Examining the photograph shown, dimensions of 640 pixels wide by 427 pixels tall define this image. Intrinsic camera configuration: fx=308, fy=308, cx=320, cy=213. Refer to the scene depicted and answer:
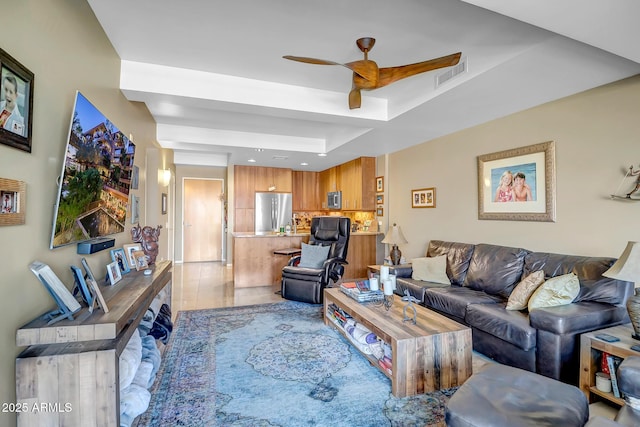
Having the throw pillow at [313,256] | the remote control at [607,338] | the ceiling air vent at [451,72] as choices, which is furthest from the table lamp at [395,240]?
the remote control at [607,338]

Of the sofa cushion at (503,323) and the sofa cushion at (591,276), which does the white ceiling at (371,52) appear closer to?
the sofa cushion at (591,276)

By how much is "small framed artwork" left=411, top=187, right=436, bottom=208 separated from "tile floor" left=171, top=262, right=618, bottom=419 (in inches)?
89.4

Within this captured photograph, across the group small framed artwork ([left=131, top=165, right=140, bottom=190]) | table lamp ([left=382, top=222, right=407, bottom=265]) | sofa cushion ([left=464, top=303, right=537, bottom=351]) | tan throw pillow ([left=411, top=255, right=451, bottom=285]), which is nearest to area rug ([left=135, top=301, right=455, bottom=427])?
sofa cushion ([left=464, top=303, right=537, bottom=351])

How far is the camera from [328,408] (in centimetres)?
194

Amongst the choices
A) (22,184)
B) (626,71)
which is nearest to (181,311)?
(22,184)

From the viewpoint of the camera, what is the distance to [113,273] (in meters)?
2.13

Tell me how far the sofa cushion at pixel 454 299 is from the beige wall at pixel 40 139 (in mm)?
3012

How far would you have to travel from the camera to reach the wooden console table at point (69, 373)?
4.12 feet

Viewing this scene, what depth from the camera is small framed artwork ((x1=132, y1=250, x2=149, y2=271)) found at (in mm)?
2584

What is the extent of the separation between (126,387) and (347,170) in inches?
214

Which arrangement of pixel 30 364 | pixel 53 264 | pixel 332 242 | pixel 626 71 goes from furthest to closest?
pixel 332 242
pixel 626 71
pixel 53 264
pixel 30 364

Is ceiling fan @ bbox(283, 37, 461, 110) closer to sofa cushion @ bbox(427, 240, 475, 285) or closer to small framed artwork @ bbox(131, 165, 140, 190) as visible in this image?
small framed artwork @ bbox(131, 165, 140, 190)

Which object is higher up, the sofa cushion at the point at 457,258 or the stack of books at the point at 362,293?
the sofa cushion at the point at 457,258

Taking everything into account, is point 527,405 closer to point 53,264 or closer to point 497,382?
point 497,382
